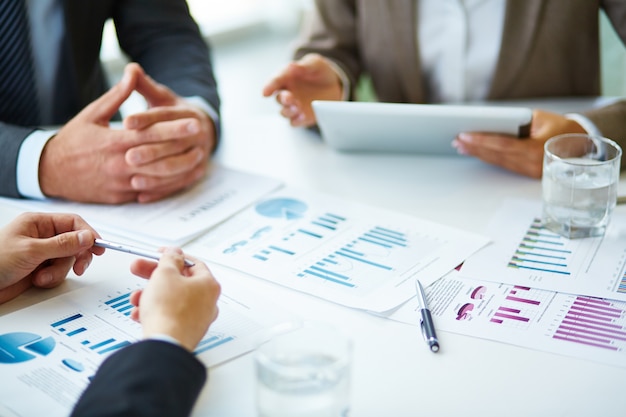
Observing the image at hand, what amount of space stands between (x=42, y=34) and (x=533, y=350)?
120 cm

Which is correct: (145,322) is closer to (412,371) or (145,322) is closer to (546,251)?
(412,371)

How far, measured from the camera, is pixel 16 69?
58.8 inches

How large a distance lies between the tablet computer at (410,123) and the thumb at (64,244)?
0.50 metres

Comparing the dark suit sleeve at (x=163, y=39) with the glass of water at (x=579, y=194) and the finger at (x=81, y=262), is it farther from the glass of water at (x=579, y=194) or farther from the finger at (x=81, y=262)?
the glass of water at (x=579, y=194)

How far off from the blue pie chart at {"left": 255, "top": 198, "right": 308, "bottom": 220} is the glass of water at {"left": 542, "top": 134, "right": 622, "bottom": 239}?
0.40 metres

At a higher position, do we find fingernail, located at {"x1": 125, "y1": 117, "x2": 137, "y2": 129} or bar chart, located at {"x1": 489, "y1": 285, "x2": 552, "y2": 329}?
fingernail, located at {"x1": 125, "y1": 117, "x2": 137, "y2": 129}

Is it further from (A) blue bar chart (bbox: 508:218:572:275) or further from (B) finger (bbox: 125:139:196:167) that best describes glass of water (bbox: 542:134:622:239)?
(B) finger (bbox: 125:139:196:167)

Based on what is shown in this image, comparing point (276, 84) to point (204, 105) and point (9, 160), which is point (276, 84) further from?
point (9, 160)

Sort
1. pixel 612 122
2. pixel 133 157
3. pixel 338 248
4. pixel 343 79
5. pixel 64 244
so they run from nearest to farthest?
pixel 64 244 → pixel 338 248 → pixel 133 157 → pixel 612 122 → pixel 343 79

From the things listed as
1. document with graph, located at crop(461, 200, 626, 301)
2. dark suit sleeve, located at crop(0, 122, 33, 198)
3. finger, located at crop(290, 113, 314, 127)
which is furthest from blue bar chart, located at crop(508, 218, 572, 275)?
dark suit sleeve, located at crop(0, 122, 33, 198)

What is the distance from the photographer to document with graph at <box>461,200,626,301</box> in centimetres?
95

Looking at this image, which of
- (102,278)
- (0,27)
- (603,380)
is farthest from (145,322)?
(0,27)

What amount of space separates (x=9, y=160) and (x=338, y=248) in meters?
0.61

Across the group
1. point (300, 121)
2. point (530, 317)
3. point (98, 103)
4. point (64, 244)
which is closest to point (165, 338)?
point (64, 244)
